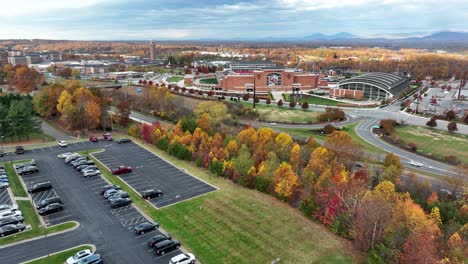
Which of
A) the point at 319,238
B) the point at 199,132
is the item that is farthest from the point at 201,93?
the point at 319,238

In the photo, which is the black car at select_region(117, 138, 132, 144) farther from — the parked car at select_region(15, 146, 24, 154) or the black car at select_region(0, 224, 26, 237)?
the black car at select_region(0, 224, 26, 237)

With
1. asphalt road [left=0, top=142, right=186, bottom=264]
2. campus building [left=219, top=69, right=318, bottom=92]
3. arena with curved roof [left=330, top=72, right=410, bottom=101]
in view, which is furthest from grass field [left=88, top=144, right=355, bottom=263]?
arena with curved roof [left=330, top=72, right=410, bottom=101]

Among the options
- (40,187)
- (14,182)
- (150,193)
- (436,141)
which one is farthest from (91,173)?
(436,141)

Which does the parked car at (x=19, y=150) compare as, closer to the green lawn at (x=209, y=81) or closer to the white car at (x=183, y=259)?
the white car at (x=183, y=259)

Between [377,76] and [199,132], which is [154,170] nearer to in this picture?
[199,132]

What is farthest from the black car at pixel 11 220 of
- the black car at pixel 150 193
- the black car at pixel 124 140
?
the black car at pixel 124 140

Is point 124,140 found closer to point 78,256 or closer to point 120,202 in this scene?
point 120,202

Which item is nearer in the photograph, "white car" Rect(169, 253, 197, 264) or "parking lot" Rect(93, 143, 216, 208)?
"white car" Rect(169, 253, 197, 264)
